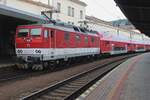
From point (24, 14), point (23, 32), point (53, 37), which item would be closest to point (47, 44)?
point (53, 37)

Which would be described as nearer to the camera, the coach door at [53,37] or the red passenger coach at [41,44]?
the red passenger coach at [41,44]

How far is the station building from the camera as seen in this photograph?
26170 millimetres

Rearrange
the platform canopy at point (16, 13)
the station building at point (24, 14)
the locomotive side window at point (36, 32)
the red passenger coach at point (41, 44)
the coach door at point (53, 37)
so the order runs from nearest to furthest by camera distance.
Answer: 1. the red passenger coach at point (41, 44)
2. the locomotive side window at point (36, 32)
3. the coach door at point (53, 37)
4. the platform canopy at point (16, 13)
5. the station building at point (24, 14)

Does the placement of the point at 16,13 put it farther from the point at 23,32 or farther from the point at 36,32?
the point at 36,32

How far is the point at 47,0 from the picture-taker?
2085 inches

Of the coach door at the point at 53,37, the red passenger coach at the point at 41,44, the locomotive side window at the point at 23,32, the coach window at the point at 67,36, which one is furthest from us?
the coach window at the point at 67,36

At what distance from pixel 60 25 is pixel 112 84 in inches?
391

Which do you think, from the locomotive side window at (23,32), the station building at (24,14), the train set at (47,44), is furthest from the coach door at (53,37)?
the station building at (24,14)


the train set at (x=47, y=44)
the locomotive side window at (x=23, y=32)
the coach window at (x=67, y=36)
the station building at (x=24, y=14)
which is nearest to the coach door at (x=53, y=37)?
the train set at (x=47, y=44)

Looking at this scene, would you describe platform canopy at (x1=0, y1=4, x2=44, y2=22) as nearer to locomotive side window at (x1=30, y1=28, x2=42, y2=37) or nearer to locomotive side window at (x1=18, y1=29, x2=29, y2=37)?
locomotive side window at (x1=18, y1=29, x2=29, y2=37)

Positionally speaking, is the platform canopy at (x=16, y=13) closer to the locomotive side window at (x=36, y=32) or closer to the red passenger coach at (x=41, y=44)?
the red passenger coach at (x=41, y=44)

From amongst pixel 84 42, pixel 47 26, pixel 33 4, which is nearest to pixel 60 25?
pixel 47 26

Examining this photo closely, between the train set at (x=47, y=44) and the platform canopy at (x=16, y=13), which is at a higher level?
the platform canopy at (x=16, y=13)

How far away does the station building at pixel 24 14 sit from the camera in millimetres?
26170
